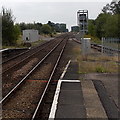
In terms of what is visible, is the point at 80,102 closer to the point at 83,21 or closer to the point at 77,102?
the point at 77,102

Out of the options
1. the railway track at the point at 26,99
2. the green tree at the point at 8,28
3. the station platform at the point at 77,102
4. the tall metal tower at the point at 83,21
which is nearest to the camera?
the station platform at the point at 77,102

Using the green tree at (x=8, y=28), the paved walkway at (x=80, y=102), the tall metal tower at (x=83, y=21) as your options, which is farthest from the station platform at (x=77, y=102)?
the green tree at (x=8, y=28)

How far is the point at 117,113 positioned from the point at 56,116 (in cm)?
177

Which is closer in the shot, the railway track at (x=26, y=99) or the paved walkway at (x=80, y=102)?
the paved walkway at (x=80, y=102)

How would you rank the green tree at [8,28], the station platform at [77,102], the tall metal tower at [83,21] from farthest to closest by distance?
the green tree at [8,28] → the tall metal tower at [83,21] → the station platform at [77,102]

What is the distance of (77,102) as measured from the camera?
294 inches

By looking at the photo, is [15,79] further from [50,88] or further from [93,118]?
[93,118]

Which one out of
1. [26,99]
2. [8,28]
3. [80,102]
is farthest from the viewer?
[8,28]

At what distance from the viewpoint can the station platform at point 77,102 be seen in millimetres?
6379

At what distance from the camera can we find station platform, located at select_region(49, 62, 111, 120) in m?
6.38

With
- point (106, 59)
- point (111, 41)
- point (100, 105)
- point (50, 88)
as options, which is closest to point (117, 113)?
point (100, 105)

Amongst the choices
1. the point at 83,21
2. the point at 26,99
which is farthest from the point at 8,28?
the point at 26,99

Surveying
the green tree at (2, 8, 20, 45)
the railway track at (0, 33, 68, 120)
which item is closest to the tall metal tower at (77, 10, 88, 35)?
the railway track at (0, 33, 68, 120)

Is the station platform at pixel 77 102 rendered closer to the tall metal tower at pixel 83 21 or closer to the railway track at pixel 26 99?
the railway track at pixel 26 99
